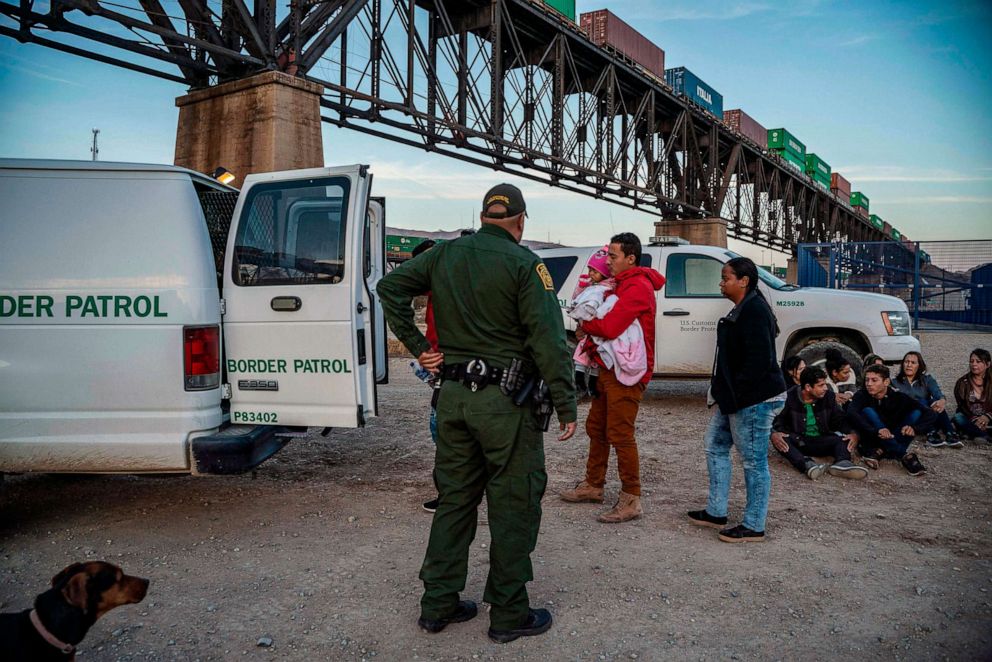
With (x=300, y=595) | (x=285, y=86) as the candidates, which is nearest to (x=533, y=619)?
(x=300, y=595)

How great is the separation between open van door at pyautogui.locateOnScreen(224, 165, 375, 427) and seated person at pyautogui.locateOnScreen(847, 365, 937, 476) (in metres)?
4.31

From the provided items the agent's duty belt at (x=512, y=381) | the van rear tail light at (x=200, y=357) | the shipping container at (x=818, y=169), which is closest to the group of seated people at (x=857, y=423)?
the agent's duty belt at (x=512, y=381)

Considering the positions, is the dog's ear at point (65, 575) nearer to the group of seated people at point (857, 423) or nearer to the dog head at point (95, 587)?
the dog head at point (95, 587)

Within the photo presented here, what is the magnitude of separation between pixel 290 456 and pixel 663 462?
3.35m

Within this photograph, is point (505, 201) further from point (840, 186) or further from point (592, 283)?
point (840, 186)

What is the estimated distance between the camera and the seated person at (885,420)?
5.75 metres

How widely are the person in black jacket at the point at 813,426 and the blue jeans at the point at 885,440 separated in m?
0.12

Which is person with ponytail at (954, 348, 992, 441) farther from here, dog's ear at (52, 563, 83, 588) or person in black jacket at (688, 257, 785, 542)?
dog's ear at (52, 563, 83, 588)

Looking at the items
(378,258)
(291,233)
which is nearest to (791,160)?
(378,258)

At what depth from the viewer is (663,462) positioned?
19.8 feet

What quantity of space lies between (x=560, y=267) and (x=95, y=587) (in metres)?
7.04

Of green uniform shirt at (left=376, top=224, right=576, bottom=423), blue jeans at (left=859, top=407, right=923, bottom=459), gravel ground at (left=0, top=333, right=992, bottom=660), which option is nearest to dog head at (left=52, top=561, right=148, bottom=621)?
gravel ground at (left=0, top=333, right=992, bottom=660)

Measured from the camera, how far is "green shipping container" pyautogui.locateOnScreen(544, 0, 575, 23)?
70.0ft

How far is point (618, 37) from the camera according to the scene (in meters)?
25.6
